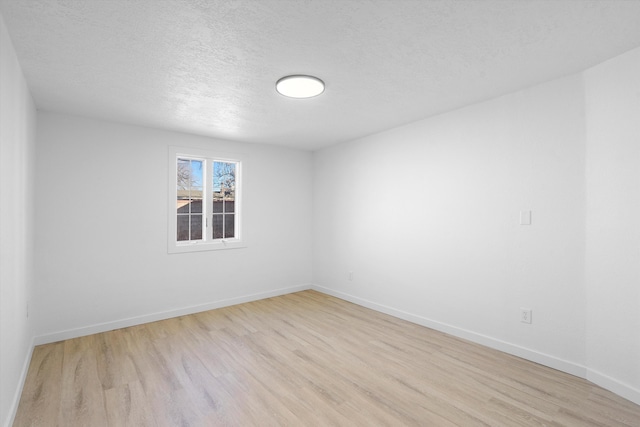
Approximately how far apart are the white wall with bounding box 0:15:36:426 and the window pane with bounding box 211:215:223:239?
2.03 meters

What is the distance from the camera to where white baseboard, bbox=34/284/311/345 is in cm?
320

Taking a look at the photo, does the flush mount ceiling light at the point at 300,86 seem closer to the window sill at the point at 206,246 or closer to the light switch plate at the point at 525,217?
the light switch plate at the point at 525,217

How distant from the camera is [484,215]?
9.99ft

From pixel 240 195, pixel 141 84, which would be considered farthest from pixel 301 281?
pixel 141 84

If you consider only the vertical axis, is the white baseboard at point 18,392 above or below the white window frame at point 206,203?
below

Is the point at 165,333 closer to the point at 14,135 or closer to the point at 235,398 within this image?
the point at 235,398

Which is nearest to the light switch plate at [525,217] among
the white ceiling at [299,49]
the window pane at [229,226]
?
the white ceiling at [299,49]

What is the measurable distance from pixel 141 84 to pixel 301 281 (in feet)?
12.4

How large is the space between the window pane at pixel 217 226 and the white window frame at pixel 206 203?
0.23ft

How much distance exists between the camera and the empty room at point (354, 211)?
Answer: 1874 mm

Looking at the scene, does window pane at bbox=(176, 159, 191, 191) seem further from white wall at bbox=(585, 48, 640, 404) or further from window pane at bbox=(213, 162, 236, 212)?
white wall at bbox=(585, 48, 640, 404)

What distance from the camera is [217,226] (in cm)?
450

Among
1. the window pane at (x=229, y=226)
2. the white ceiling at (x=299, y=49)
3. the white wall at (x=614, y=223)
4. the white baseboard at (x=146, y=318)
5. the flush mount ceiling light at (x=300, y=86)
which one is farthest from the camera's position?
the window pane at (x=229, y=226)

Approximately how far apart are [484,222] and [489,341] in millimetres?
1189
